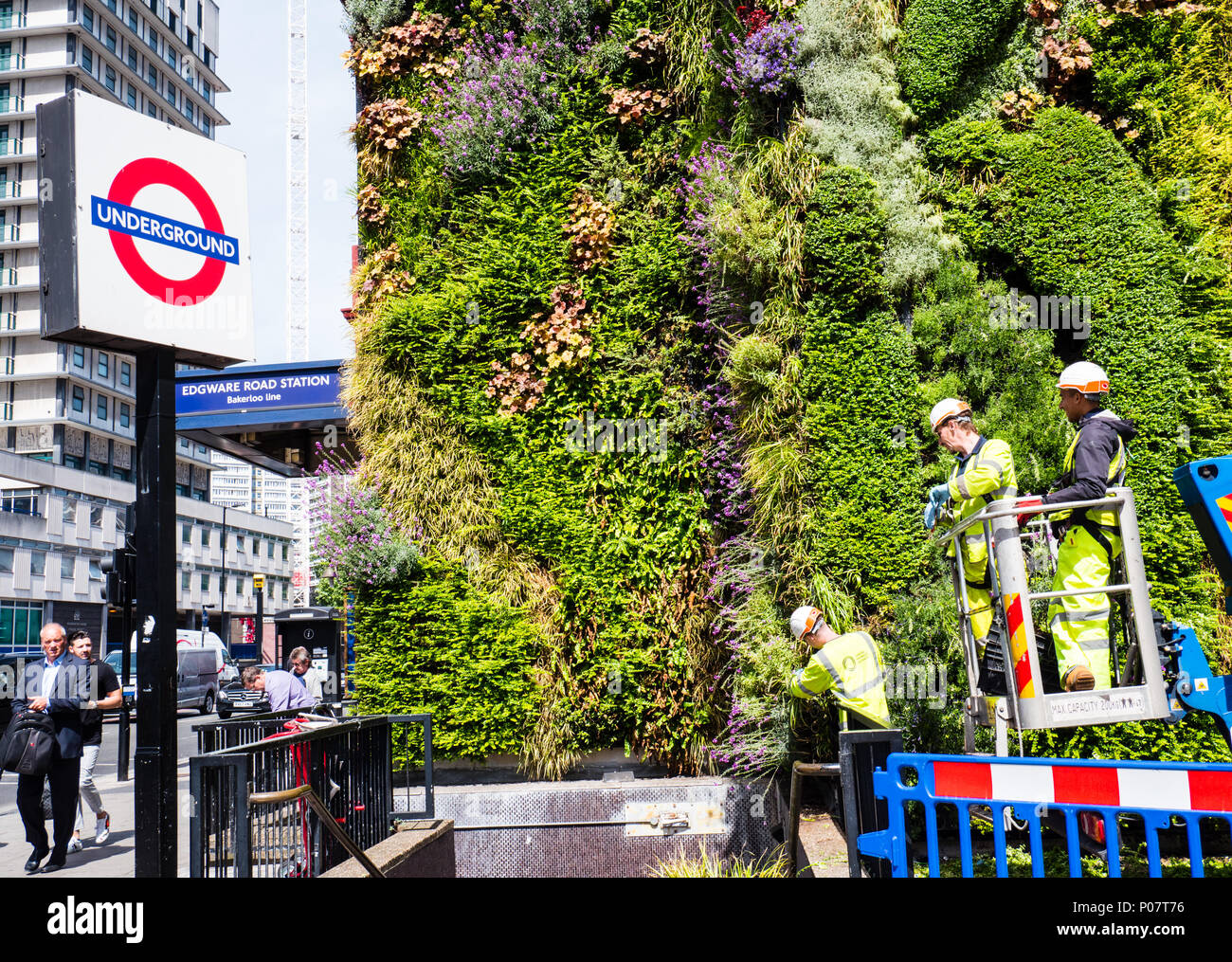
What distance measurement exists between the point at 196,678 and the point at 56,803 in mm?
21265

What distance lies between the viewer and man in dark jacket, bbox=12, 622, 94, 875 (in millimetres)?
8695

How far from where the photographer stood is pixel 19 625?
44.3 metres

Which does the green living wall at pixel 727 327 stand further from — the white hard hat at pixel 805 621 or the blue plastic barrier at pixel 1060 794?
the blue plastic barrier at pixel 1060 794

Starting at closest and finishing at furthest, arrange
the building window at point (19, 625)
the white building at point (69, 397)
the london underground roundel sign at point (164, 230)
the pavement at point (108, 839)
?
the london underground roundel sign at point (164, 230)
the pavement at point (108, 839)
the building window at point (19, 625)
the white building at point (69, 397)

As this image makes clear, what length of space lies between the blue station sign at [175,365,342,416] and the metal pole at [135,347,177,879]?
30.0 ft

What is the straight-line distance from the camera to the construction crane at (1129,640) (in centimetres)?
394

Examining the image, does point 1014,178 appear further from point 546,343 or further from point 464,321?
point 464,321

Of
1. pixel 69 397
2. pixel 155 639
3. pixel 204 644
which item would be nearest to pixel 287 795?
pixel 155 639

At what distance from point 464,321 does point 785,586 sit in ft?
15.2

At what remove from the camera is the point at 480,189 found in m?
10.6

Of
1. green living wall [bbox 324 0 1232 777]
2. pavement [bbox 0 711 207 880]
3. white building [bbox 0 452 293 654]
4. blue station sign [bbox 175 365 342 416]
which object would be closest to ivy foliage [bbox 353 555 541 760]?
green living wall [bbox 324 0 1232 777]

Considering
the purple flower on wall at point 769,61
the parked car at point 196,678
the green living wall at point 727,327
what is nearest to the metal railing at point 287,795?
the green living wall at point 727,327

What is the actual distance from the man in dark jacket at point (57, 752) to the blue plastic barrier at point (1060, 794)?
8033 mm
